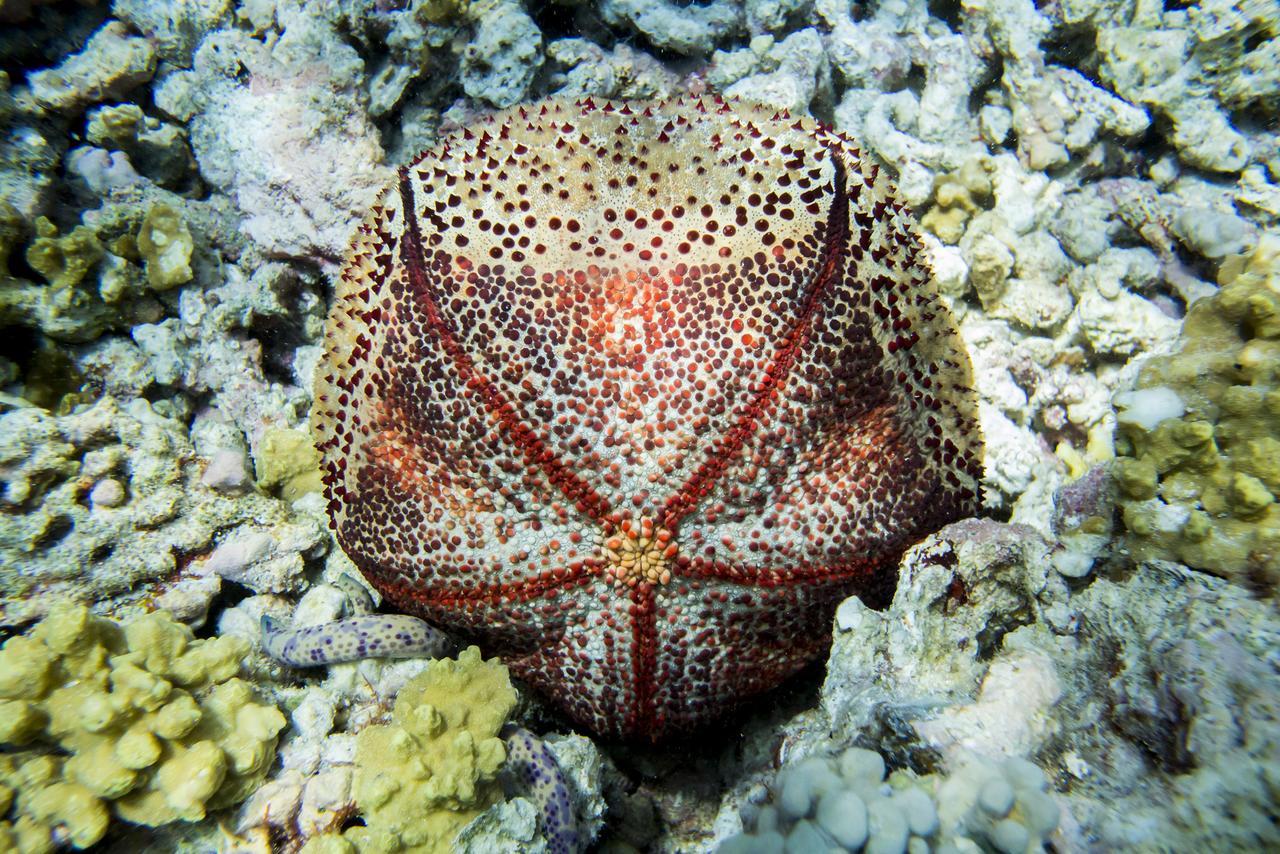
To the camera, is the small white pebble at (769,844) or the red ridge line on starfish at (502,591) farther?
the red ridge line on starfish at (502,591)

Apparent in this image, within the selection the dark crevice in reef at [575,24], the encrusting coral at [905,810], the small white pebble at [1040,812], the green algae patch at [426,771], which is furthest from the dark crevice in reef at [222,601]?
the dark crevice in reef at [575,24]

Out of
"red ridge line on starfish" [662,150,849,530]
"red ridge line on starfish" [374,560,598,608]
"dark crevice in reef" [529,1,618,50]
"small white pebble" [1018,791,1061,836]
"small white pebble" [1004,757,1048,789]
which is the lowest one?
"small white pebble" [1018,791,1061,836]

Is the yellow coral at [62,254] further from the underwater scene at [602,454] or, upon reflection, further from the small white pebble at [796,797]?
A: the small white pebble at [796,797]

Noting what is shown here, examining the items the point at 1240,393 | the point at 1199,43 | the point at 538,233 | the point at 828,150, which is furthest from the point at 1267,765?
the point at 1199,43

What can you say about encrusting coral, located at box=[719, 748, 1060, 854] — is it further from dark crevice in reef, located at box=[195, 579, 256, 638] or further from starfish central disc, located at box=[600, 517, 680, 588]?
dark crevice in reef, located at box=[195, 579, 256, 638]

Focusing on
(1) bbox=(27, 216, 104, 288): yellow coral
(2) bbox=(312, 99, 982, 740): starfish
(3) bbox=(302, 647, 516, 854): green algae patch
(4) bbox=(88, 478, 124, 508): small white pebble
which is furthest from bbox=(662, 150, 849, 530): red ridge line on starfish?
(1) bbox=(27, 216, 104, 288): yellow coral

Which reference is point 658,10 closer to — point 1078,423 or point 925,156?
point 925,156
